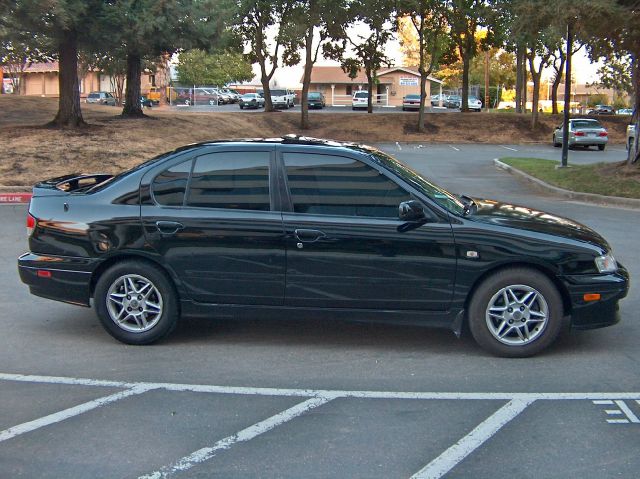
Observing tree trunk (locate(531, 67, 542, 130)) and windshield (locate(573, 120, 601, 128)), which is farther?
tree trunk (locate(531, 67, 542, 130))

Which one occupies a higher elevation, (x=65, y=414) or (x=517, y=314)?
(x=517, y=314)

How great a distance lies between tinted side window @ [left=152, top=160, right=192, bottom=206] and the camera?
19.7 ft

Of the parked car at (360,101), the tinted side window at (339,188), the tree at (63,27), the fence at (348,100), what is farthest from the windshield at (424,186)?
the fence at (348,100)

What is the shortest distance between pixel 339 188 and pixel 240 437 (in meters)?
2.31

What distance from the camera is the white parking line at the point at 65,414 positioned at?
441 cm

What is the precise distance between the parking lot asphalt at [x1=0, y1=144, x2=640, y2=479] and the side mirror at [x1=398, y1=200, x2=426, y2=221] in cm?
114

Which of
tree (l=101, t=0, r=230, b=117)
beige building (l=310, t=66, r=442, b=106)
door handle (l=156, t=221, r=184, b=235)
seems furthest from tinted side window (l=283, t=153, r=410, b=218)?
beige building (l=310, t=66, r=442, b=106)

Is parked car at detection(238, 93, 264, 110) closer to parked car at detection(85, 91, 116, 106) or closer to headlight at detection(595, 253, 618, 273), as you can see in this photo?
parked car at detection(85, 91, 116, 106)

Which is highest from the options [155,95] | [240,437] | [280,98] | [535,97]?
[155,95]

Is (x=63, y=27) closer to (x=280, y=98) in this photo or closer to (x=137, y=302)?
(x=137, y=302)

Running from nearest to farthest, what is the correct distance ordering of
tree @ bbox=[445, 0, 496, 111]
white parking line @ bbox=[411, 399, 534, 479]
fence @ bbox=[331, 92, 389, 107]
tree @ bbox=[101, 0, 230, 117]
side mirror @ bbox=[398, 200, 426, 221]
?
1. white parking line @ bbox=[411, 399, 534, 479]
2. side mirror @ bbox=[398, 200, 426, 221]
3. tree @ bbox=[101, 0, 230, 117]
4. tree @ bbox=[445, 0, 496, 111]
5. fence @ bbox=[331, 92, 389, 107]

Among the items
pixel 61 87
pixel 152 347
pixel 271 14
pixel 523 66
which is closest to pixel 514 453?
pixel 152 347

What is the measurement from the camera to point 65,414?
4668 millimetres

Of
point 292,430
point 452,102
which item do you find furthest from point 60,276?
point 452,102
